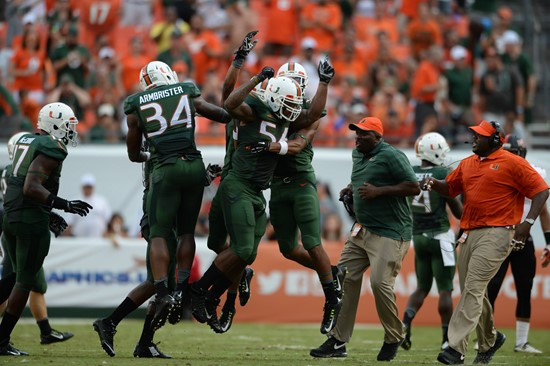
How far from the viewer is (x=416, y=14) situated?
21375 millimetres

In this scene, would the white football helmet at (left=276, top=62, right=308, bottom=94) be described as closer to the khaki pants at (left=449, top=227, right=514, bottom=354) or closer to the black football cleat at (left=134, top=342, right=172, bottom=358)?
the khaki pants at (left=449, top=227, right=514, bottom=354)

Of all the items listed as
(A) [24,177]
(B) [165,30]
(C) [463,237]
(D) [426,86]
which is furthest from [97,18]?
(C) [463,237]

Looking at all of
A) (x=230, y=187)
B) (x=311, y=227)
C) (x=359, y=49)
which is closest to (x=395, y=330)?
(x=311, y=227)

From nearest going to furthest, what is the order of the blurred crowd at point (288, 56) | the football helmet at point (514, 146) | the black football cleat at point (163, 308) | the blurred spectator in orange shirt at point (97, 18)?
the black football cleat at point (163, 308) → the football helmet at point (514, 146) → the blurred crowd at point (288, 56) → the blurred spectator in orange shirt at point (97, 18)

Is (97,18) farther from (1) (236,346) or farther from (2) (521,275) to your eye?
(2) (521,275)

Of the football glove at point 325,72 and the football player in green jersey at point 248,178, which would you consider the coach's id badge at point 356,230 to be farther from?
the football glove at point 325,72

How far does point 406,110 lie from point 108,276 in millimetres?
6046

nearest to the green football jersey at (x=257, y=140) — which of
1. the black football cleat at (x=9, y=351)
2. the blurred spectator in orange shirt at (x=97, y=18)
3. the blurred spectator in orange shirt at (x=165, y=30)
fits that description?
the black football cleat at (x=9, y=351)

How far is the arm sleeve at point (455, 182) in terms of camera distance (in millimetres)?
10695

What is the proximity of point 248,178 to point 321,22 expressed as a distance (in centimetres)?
1037

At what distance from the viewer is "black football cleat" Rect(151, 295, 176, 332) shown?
10.1 meters

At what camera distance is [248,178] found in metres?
10.6

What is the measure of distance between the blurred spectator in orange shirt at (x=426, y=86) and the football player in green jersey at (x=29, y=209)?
27.5 ft

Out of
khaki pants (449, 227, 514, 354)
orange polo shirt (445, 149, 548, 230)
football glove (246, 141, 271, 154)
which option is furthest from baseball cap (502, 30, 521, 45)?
football glove (246, 141, 271, 154)
